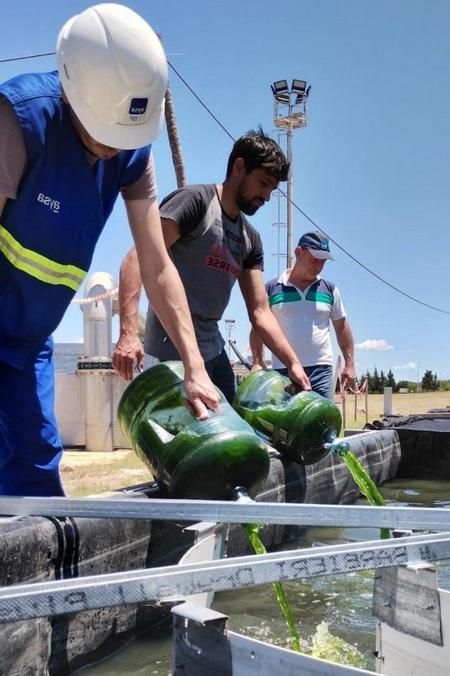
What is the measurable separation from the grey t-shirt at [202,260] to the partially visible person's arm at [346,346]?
2.15 metres

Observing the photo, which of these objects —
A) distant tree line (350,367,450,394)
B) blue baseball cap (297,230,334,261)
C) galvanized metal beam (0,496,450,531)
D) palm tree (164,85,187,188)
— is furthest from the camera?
distant tree line (350,367,450,394)

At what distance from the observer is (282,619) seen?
296 cm

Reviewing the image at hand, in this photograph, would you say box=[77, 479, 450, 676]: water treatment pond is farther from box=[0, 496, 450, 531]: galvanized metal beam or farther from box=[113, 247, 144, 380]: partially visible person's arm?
box=[113, 247, 144, 380]: partially visible person's arm

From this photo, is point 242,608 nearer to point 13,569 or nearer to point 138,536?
point 138,536

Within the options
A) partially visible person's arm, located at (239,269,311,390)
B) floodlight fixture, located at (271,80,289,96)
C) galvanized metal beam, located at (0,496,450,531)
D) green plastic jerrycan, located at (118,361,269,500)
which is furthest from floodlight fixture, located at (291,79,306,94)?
galvanized metal beam, located at (0,496,450,531)

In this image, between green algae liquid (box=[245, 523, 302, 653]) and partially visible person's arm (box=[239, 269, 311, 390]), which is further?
partially visible person's arm (box=[239, 269, 311, 390])

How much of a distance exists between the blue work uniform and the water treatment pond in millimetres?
690

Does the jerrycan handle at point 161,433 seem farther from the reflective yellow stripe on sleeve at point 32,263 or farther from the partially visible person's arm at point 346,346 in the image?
the partially visible person's arm at point 346,346

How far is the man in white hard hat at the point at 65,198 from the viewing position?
7.24 feet

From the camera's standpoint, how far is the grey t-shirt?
3.68m

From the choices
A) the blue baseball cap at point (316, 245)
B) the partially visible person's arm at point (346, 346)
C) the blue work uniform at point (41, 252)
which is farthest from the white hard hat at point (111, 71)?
the partially visible person's arm at point (346, 346)

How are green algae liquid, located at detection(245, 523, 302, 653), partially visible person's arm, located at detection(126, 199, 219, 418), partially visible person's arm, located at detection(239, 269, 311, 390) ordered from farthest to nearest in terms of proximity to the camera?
1. partially visible person's arm, located at detection(239, 269, 311, 390)
2. partially visible person's arm, located at detection(126, 199, 219, 418)
3. green algae liquid, located at detection(245, 523, 302, 653)

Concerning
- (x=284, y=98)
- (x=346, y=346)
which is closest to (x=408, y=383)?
(x=284, y=98)

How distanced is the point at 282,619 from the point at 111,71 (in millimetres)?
2167
